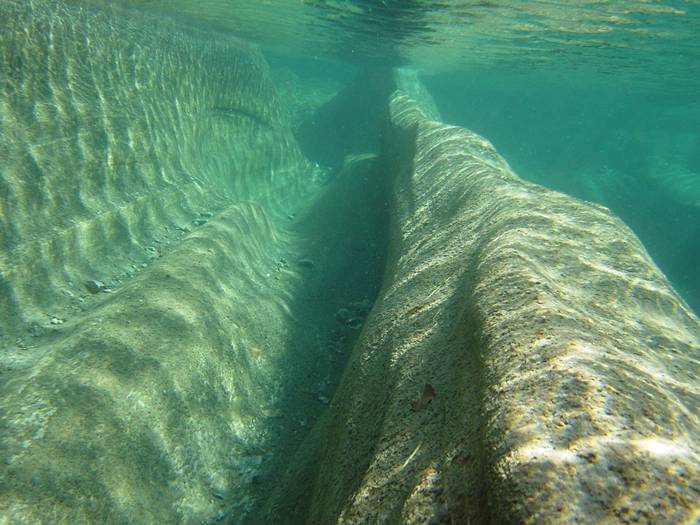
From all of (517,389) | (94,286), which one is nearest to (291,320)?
(94,286)

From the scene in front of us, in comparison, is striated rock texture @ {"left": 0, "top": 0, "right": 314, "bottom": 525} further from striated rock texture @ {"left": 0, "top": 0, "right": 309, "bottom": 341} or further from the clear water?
the clear water

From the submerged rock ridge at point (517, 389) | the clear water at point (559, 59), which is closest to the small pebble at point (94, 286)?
the submerged rock ridge at point (517, 389)

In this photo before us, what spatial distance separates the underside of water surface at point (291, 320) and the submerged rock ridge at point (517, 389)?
0.01m

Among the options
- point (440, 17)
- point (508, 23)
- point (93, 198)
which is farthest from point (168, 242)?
point (508, 23)

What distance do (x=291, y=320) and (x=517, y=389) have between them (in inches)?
185

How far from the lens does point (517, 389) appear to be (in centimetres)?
153

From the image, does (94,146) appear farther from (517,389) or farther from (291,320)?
(517,389)

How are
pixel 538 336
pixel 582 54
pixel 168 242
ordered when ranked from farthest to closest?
pixel 582 54, pixel 168 242, pixel 538 336

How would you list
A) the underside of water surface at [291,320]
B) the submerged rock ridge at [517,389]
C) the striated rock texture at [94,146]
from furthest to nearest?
the striated rock texture at [94,146], the underside of water surface at [291,320], the submerged rock ridge at [517,389]

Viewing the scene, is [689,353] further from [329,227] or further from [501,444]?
[329,227]

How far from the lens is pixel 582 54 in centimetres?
1867

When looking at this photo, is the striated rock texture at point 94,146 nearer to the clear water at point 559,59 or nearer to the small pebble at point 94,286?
the small pebble at point 94,286

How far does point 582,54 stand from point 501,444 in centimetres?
2369

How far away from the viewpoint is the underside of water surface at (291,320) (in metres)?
1.44
